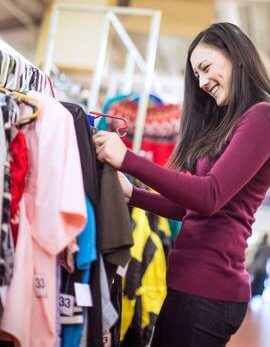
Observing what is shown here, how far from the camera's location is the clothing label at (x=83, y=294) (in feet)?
3.07

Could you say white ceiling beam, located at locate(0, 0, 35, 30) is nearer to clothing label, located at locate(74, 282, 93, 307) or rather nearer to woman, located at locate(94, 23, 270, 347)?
woman, located at locate(94, 23, 270, 347)

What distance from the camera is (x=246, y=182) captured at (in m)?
1.03

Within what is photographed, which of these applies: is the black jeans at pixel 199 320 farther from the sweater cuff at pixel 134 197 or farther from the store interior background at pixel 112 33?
the store interior background at pixel 112 33

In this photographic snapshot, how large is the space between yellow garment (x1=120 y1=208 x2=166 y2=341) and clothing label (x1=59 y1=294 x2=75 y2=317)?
83 centimetres

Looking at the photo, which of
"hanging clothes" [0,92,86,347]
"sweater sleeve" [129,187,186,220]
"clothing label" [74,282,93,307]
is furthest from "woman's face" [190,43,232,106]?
"clothing label" [74,282,93,307]

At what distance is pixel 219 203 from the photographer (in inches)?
39.4

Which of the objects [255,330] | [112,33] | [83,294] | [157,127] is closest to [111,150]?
[83,294]

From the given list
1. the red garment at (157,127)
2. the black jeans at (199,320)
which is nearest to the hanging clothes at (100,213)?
the black jeans at (199,320)

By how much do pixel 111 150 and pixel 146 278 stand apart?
994 mm

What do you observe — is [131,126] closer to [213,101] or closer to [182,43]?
[213,101]

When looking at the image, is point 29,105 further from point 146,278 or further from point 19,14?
point 19,14

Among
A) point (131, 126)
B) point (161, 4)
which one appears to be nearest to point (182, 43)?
point (161, 4)

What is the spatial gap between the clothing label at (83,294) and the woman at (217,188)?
0.27 m

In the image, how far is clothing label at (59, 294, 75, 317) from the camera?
3.15 feet
